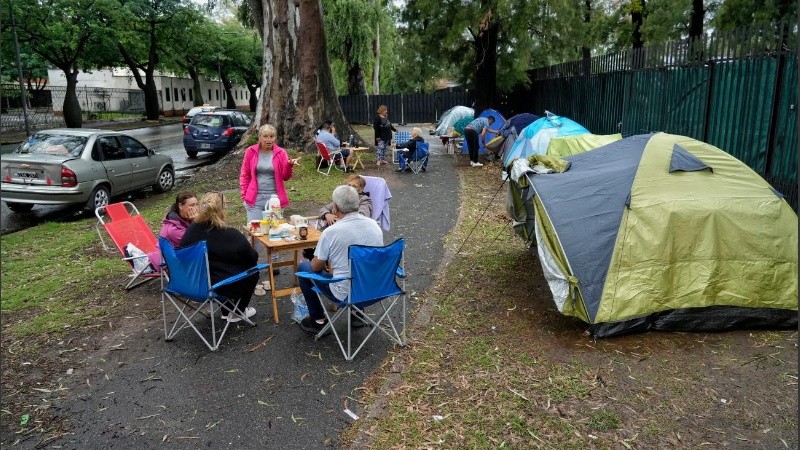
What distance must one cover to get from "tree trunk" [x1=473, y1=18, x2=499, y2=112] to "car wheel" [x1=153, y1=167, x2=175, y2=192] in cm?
1006

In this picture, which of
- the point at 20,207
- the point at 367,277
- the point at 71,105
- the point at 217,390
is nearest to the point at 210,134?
the point at 20,207

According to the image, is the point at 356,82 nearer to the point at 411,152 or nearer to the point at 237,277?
the point at 411,152

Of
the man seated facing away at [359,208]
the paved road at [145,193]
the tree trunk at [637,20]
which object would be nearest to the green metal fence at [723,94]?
the man seated facing away at [359,208]

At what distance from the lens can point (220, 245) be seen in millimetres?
4906

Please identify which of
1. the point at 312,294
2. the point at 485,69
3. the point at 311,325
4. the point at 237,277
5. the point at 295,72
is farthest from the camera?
the point at 485,69

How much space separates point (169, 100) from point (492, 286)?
51221 millimetres

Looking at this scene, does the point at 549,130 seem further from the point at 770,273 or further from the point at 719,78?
the point at 770,273

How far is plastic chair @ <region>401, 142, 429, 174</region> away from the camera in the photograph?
47.3 feet

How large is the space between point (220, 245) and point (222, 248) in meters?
0.03

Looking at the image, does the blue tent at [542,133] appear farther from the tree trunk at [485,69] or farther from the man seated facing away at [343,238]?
the tree trunk at [485,69]

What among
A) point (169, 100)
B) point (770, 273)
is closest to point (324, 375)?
point (770, 273)

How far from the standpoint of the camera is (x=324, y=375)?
4504 millimetres

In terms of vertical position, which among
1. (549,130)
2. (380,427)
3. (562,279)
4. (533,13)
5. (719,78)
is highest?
(533,13)

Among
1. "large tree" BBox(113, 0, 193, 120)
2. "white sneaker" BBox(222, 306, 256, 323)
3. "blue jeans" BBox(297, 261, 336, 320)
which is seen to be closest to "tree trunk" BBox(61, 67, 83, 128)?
"large tree" BBox(113, 0, 193, 120)
